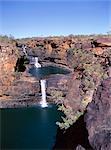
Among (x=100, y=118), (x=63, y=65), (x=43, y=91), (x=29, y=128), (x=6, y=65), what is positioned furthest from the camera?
(x=63, y=65)

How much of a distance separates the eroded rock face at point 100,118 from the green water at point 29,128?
861 centimetres

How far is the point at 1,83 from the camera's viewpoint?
101ft

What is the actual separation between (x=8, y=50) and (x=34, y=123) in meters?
9.69

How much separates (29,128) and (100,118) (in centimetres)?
1410

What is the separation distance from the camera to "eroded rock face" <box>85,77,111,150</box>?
24.4 feet

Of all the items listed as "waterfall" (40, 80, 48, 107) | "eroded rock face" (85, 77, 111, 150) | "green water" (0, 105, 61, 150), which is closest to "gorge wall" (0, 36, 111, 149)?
"eroded rock face" (85, 77, 111, 150)

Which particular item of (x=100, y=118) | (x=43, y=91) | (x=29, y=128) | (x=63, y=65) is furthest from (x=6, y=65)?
(x=100, y=118)

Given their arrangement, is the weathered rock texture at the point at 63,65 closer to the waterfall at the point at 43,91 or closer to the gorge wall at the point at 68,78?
the gorge wall at the point at 68,78

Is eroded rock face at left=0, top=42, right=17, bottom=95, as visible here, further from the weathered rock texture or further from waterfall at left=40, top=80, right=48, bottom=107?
waterfall at left=40, top=80, right=48, bottom=107

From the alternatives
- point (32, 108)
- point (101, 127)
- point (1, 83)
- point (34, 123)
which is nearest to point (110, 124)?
point (101, 127)

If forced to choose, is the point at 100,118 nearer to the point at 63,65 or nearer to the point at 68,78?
the point at 68,78

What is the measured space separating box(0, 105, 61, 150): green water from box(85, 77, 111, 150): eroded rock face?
28.2 feet

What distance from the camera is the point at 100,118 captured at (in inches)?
327

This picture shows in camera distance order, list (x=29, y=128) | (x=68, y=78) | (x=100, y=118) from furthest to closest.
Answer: (x=68, y=78), (x=29, y=128), (x=100, y=118)
